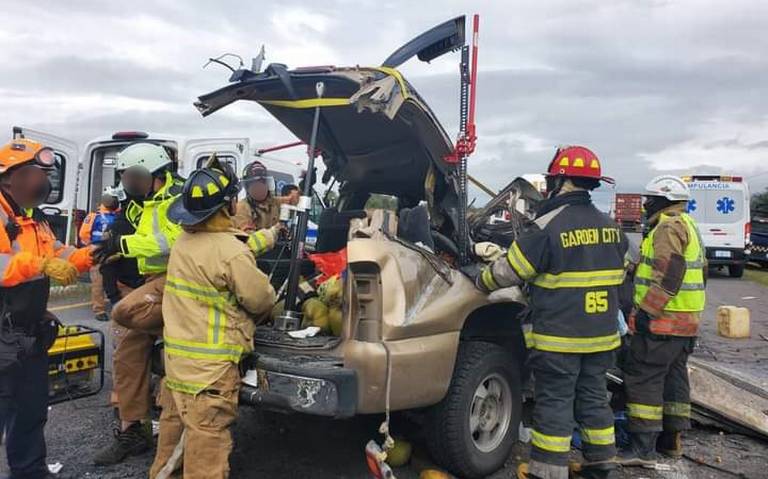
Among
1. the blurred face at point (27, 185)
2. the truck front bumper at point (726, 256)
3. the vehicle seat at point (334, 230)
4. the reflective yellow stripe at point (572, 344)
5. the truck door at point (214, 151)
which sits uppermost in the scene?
the truck door at point (214, 151)

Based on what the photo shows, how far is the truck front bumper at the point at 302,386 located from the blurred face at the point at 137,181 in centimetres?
151

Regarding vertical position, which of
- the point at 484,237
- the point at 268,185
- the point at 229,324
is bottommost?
the point at 229,324

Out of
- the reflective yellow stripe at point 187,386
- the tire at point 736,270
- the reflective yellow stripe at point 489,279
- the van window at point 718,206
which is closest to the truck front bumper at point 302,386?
the reflective yellow stripe at point 187,386

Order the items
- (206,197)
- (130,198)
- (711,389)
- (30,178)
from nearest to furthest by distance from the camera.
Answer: (206,197)
(30,178)
(130,198)
(711,389)

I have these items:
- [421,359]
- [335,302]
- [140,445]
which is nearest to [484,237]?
[335,302]

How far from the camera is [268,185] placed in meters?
6.02

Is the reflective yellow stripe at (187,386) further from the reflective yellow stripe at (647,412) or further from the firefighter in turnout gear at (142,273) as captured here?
the reflective yellow stripe at (647,412)

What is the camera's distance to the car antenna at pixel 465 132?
4.21 metres

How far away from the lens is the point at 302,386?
10.3ft

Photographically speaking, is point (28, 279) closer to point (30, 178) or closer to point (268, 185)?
point (30, 178)

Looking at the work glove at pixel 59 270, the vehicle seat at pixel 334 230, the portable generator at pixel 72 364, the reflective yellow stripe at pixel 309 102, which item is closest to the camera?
the work glove at pixel 59 270

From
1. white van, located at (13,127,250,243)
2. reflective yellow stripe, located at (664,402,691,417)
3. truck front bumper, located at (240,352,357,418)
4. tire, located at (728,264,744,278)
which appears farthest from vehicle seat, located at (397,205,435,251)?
tire, located at (728,264,744,278)

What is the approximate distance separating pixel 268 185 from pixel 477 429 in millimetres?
3141

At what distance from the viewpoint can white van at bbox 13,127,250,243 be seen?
8.53m
